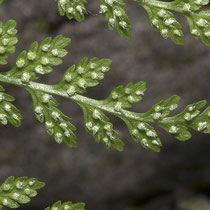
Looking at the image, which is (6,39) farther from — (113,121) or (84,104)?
(113,121)

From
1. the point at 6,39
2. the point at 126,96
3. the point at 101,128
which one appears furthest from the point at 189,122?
the point at 6,39

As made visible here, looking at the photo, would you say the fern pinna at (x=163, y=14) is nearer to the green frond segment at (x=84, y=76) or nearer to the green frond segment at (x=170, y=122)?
the green frond segment at (x=84, y=76)

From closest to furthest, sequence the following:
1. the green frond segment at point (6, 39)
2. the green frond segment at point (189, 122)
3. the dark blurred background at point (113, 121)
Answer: the green frond segment at point (6, 39)
the green frond segment at point (189, 122)
the dark blurred background at point (113, 121)

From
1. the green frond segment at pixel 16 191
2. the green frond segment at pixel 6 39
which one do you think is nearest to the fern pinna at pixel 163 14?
the green frond segment at pixel 6 39

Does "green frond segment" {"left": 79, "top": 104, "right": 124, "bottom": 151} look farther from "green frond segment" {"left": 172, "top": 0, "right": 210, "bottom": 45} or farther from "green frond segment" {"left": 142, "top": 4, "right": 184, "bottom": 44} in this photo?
"green frond segment" {"left": 172, "top": 0, "right": 210, "bottom": 45}

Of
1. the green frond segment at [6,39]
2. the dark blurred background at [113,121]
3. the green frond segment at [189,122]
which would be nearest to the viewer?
the green frond segment at [6,39]

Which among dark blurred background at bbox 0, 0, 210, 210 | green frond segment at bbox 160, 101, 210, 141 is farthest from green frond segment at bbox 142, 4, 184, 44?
dark blurred background at bbox 0, 0, 210, 210

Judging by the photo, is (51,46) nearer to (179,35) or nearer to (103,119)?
(103,119)
